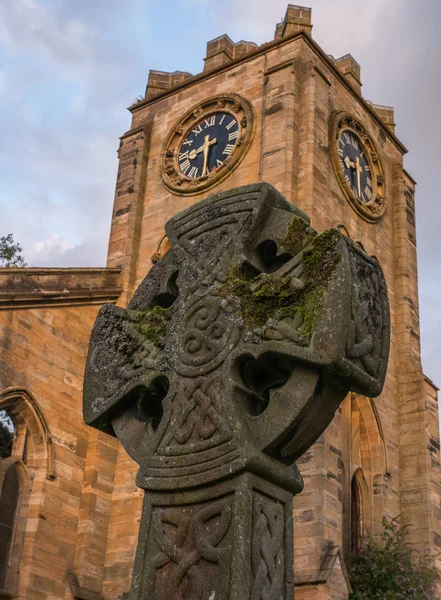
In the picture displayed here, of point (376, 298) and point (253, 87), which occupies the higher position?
point (253, 87)

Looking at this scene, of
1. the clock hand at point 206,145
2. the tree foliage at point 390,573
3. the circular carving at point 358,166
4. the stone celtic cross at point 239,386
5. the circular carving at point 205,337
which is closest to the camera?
the stone celtic cross at point 239,386

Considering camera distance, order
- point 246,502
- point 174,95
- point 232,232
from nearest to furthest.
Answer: point 246,502 → point 232,232 → point 174,95

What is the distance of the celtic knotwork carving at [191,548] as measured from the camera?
12.3 feet

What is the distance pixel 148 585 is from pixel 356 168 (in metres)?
15.3

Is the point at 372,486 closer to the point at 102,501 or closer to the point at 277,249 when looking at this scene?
the point at 102,501

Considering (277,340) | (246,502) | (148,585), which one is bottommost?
(148,585)

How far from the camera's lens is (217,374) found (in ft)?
13.6

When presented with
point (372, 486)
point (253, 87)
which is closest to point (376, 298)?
point (372, 486)

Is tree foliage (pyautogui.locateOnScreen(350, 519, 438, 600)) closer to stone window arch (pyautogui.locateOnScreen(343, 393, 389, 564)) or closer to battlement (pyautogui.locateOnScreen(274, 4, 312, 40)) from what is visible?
stone window arch (pyautogui.locateOnScreen(343, 393, 389, 564))

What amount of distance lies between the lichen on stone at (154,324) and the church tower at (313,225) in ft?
27.4

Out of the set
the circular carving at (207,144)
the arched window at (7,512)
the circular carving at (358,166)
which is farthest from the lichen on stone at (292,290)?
the circular carving at (358,166)

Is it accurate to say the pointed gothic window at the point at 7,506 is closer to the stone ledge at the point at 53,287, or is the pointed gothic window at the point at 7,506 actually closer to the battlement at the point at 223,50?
the stone ledge at the point at 53,287

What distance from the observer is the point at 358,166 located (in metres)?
18.5

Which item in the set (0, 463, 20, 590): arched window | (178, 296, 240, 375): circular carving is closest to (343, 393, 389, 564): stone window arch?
(0, 463, 20, 590): arched window
